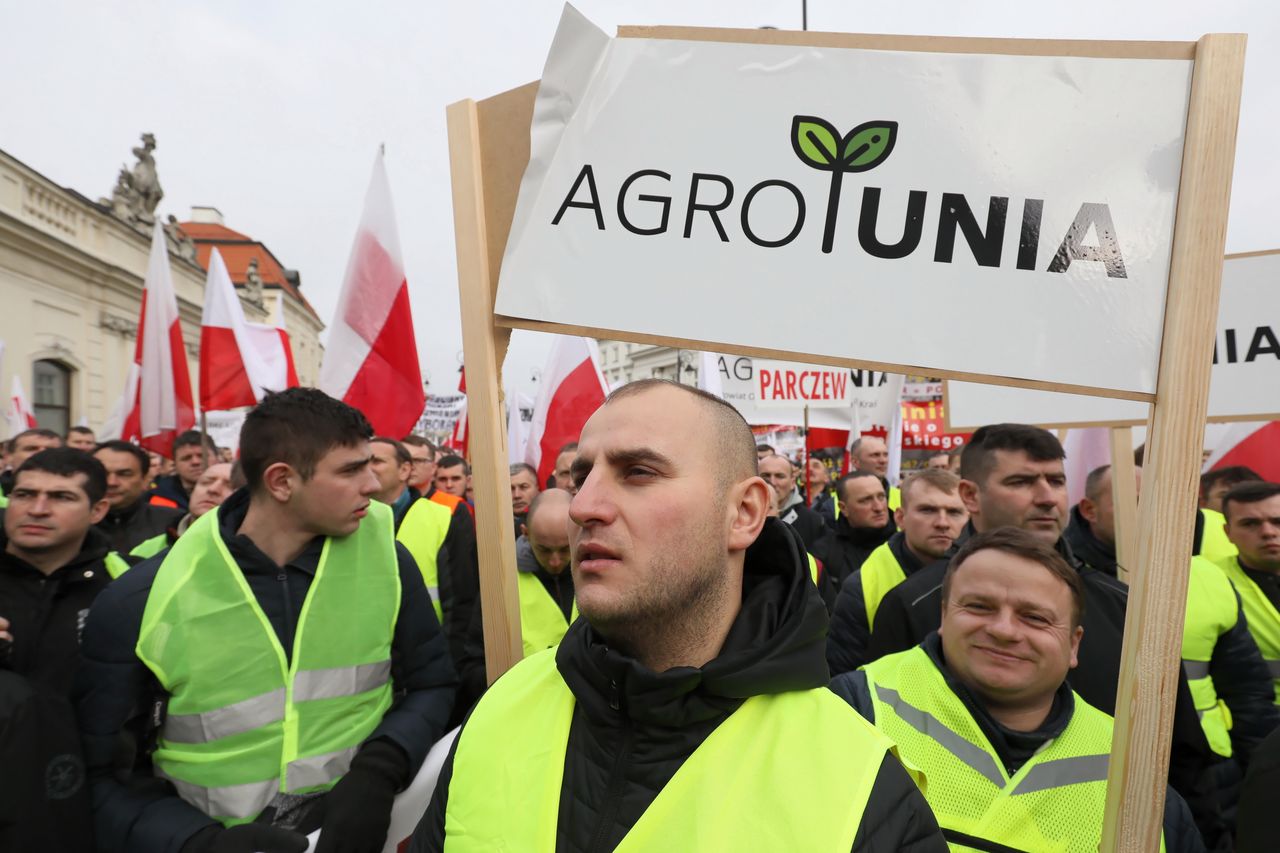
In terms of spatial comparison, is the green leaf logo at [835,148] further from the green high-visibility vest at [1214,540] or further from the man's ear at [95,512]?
the green high-visibility vest at [1214,540]

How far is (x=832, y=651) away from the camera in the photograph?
3.04 m

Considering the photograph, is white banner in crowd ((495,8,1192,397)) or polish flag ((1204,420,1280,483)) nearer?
white banner in crowd ((495,8,1192,397))

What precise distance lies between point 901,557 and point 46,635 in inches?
129

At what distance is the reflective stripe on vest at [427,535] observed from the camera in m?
4.46

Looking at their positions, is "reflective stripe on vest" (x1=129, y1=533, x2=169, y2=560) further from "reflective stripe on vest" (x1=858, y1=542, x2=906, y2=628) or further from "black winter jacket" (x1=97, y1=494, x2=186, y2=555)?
"reflective stripe on vest" (x1=858, y1=542, x2=906, y2=628)

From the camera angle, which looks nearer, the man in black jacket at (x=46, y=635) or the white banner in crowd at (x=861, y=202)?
the white banner in crowd at (x=861, y=202)

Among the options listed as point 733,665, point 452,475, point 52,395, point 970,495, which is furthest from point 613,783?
point 52,395

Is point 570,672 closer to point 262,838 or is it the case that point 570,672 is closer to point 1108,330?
point 262,838

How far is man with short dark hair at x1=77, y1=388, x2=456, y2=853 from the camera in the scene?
2.06 metres

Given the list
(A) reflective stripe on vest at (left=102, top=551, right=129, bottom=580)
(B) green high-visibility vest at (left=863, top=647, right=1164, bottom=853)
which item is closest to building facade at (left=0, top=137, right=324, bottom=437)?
(A) reflective stripe on vest at (left=102, top=551, right=129, bottom=580)

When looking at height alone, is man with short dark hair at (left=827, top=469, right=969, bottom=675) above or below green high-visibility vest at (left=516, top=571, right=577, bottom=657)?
above

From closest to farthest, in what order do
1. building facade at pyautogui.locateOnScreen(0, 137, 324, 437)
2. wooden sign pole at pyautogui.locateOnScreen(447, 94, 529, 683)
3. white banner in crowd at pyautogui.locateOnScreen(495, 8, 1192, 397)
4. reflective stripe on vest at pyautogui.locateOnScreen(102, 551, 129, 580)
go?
white banner in crowd at pyautogui.locateOnScreen(495, 8, 1192, 397), wooden sign pole at pyautogui.locateOnScreen(447, 94, 529, 683), reflective stripe on vest at pyautogui.locateOnScreen(102, 551, 129, 580), building facade at pyautogui.locateOnScreen(0, 137, 324, 437)

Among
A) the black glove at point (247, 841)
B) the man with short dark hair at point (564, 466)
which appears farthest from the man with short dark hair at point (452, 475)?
the black glove at point (247, 841)

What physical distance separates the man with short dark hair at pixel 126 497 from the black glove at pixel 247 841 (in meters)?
3.45
